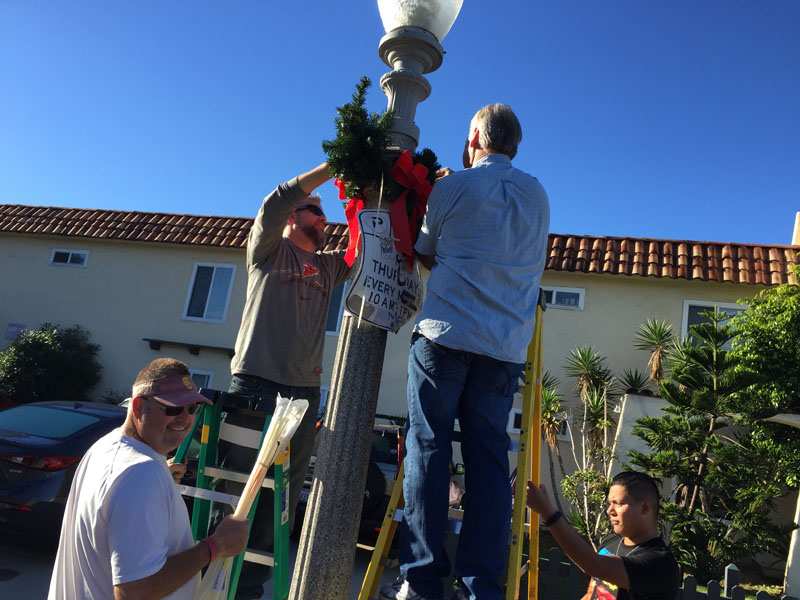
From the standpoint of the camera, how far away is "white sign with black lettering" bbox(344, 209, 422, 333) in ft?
9.80

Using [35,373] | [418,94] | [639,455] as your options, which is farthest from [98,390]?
[418,94]

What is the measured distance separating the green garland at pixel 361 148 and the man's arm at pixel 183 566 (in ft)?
5.45

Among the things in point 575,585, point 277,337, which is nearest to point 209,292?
point 575,585

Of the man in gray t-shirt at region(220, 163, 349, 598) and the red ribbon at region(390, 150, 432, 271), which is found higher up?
the red ribbon at region(390, 150, 432, 271)

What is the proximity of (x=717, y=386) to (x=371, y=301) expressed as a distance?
346 inches

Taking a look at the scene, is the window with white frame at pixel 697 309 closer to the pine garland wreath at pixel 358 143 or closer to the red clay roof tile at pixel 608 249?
the red clay roof tile at pixel 608 249

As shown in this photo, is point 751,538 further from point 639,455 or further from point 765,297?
point 765,297

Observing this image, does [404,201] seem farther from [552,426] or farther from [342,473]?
[552,426]

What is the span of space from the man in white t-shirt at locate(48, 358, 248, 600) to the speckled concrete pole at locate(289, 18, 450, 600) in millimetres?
493

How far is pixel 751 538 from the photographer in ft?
29.7

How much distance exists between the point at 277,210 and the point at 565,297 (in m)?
11.1

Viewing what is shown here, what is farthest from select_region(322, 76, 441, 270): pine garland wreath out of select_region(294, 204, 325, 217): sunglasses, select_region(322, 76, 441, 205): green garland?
select_region(294, 204, 325, 217): sunglasses

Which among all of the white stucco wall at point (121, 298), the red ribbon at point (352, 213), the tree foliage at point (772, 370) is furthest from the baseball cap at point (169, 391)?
the white stucco wall at point (121, 298)

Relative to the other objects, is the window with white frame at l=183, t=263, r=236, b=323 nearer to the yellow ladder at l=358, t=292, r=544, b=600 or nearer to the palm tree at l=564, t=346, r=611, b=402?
the palm tree at l=564, t=346, r=611, b=402
